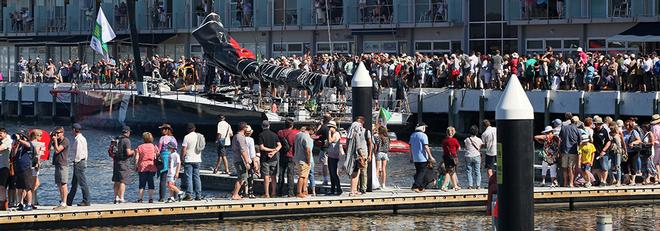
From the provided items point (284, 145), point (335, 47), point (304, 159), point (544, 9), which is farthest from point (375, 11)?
point (304, 159)

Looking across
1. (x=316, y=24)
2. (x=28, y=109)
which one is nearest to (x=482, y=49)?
(x=316, y=24)

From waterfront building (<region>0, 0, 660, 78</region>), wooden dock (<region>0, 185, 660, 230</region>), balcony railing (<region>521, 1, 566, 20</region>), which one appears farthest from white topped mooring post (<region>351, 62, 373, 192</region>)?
balcony railing (<region>521, 1, 566, 20</region>)

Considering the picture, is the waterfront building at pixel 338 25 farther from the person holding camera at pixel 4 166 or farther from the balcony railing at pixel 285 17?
the person holding camera at pixel 4 166

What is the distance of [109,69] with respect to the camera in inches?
2665

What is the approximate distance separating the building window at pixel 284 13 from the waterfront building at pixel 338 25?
0.05 meters

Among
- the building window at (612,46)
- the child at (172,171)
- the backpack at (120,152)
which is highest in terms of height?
the building window at (612,46)

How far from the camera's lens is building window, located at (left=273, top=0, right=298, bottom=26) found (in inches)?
2891

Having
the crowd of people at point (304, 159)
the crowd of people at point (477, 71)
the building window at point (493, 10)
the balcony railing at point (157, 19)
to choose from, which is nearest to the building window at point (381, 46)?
the building window at point (493, 10)

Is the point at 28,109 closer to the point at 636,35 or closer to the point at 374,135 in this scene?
the point at 636,35

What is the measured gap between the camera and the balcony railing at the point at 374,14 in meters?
68.6

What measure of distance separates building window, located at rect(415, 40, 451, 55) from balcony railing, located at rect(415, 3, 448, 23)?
1.28m

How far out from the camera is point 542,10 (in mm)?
62125

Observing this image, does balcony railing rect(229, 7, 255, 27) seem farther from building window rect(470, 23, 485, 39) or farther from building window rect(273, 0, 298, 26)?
building window rect(470, 23, 485, 39)

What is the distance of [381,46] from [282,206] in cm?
4335
